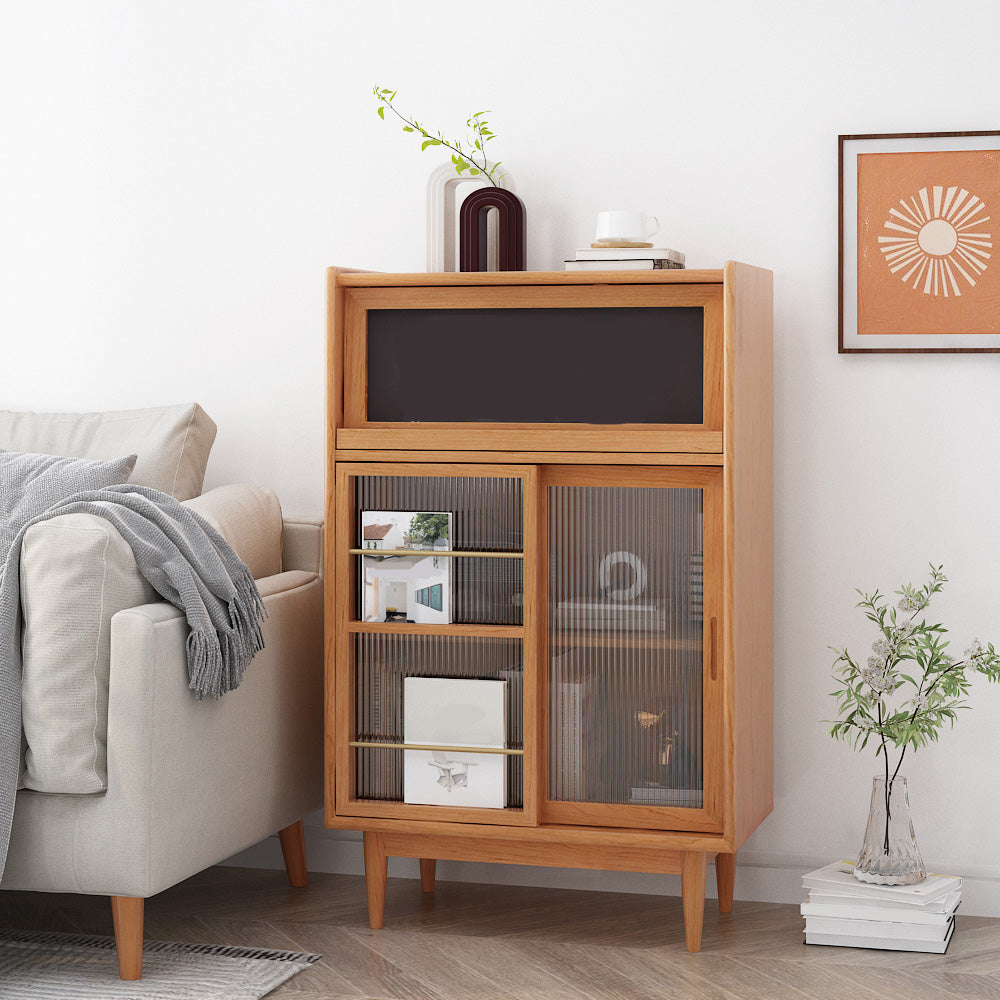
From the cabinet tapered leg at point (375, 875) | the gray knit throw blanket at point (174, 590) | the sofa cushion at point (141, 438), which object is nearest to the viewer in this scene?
the gray knit throw blanket at point (174, 590)

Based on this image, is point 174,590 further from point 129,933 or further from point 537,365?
point 537,365

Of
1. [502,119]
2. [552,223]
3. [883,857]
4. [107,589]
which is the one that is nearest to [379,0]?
[502,119]

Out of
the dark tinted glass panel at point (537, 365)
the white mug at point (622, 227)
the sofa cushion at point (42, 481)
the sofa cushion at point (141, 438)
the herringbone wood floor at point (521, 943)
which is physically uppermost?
the white mug at point (622, 227)

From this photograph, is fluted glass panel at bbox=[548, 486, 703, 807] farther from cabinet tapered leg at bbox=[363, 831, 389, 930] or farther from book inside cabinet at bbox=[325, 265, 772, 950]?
cabinet tapered leg at bbox=[363, 831, 389, 930]

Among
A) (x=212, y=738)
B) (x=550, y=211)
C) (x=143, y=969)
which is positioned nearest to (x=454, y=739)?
(x=212, y=738)

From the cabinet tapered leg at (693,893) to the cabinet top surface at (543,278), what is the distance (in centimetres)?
108

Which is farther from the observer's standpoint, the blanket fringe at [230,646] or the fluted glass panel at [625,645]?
the fluted glass panel at [625,645]

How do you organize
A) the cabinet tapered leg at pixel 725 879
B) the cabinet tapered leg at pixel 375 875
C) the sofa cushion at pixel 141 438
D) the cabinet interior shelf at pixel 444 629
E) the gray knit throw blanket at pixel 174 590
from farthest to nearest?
the sofa cushion at pixel 141 438 → the cabinet tapered leg at pixel 725 879 → the cabinet tapered leg at pixel 375 875 → the cabinet interior shelf at pixel 444 629 → the gray knit throw blanket at pixel 174 590

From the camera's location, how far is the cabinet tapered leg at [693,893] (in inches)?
101

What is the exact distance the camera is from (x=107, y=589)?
2322 millimetres

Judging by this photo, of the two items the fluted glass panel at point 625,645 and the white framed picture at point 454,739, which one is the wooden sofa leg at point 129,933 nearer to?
the white framed picture at point 454,739

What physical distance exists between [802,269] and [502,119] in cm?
75

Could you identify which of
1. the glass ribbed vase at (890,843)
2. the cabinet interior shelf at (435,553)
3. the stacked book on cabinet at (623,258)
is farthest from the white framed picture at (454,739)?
the stacked book on cabinet at (623,258)

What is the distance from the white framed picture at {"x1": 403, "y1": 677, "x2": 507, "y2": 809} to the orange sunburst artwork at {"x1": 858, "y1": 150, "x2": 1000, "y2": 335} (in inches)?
44.1
